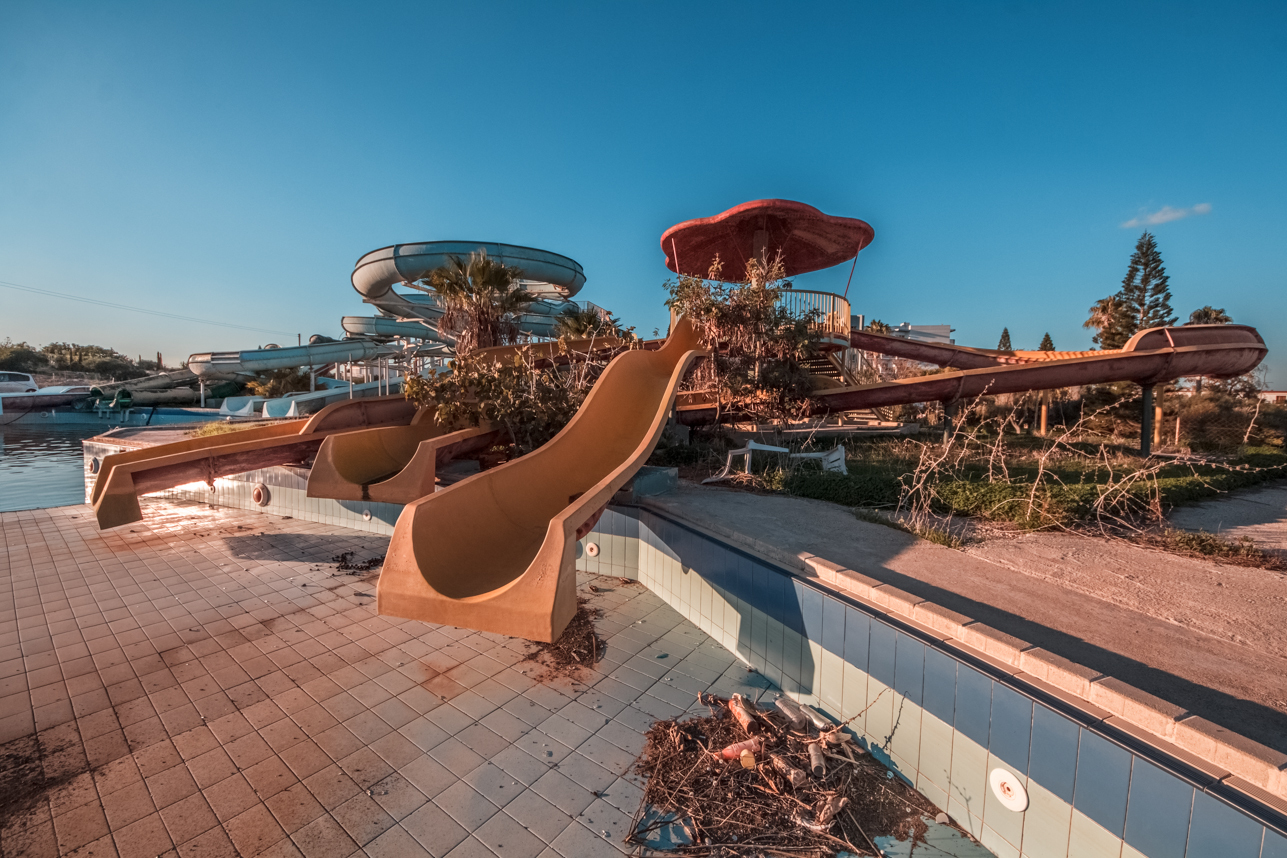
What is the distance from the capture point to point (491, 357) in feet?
27.0

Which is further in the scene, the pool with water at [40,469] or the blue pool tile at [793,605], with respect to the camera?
the pool with water at [40,469]

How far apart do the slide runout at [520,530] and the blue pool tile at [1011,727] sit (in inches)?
87.2

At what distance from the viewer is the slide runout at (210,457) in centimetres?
546

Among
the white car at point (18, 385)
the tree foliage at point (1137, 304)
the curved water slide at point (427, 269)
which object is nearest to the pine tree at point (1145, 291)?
the tree foliage at point (1137, 304)

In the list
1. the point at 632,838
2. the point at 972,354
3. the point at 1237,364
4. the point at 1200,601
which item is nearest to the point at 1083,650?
the point at 1200,601

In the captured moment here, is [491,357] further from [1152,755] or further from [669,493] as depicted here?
[1152,755]

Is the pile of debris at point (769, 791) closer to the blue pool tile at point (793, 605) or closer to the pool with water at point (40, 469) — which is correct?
the blue pool tile at point (793, 605)

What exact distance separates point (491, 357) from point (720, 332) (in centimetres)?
373

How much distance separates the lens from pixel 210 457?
18.9 feet

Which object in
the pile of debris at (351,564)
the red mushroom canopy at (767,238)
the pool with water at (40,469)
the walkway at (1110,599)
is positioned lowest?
the pool with water at (40,469)

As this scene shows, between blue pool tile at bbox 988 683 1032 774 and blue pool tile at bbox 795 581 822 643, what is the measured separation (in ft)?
3.49

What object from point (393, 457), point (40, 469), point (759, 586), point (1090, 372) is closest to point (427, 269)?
point (393, 457)

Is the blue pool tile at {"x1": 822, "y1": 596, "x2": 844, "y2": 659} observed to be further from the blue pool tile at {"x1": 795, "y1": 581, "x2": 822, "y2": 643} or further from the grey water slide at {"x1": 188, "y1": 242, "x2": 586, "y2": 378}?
the grey water slide at {"x1": 188, "y1": 242, "x2": 586, "y2": 378}

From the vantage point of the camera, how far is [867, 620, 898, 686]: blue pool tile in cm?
278
